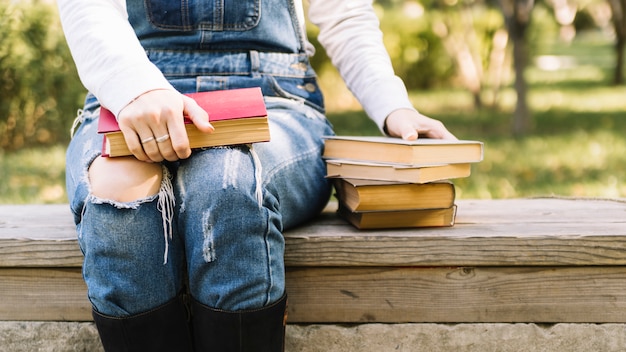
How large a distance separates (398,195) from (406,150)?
124 mm

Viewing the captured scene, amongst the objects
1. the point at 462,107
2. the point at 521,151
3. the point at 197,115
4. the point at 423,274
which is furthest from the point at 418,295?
the point at 462,107

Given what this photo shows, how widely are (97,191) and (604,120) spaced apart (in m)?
7.26

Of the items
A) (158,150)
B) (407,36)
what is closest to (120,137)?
(158,150)

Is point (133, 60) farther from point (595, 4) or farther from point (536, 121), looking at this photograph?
point (595, 4)

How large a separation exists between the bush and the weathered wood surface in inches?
140

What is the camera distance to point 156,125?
1.44 m

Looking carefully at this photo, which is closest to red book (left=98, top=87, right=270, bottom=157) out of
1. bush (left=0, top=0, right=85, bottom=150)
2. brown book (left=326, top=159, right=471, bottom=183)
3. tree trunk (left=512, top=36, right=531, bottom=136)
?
brown book (left=326, top=159, right=471, bottom=183)

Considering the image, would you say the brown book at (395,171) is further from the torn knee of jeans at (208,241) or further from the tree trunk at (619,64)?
the tree trunk at (619,64)

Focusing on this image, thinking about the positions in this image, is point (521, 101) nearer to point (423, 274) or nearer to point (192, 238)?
point (423, 274)

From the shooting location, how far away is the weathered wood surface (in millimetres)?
1715

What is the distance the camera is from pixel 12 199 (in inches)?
145

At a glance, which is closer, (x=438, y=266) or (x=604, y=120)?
(x=438, y=266)

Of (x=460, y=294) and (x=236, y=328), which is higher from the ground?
(x=236, y=328)

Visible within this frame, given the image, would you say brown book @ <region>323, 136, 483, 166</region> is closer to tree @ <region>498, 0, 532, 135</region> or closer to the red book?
the red book
